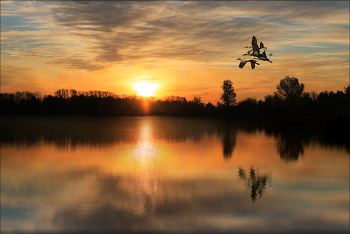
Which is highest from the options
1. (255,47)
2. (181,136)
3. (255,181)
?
(255,47)

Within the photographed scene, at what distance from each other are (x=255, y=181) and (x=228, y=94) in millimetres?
95320

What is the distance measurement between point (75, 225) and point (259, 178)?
10068 mm

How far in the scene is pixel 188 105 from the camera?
15088 centimetres

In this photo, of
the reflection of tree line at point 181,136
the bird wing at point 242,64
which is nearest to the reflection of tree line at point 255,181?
the reflection of tree line at point 181,136

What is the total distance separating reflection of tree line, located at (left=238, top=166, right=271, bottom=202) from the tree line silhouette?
300 feet

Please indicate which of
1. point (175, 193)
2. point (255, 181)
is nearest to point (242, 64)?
point (255, 181)

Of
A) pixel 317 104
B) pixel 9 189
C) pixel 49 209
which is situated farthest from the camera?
pixel 317 104

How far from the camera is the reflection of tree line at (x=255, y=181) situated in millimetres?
13633

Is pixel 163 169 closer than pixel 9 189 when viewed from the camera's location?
No

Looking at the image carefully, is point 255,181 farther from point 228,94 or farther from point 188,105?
point 188,105

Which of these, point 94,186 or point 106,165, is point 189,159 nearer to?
point 106,165

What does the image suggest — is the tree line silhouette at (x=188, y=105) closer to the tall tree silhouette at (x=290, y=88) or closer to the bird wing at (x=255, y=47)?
the tall tree silhouette at (x=290, y=88)

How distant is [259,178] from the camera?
16547 millimetres

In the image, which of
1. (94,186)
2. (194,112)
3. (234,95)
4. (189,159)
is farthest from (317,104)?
(94,186)
